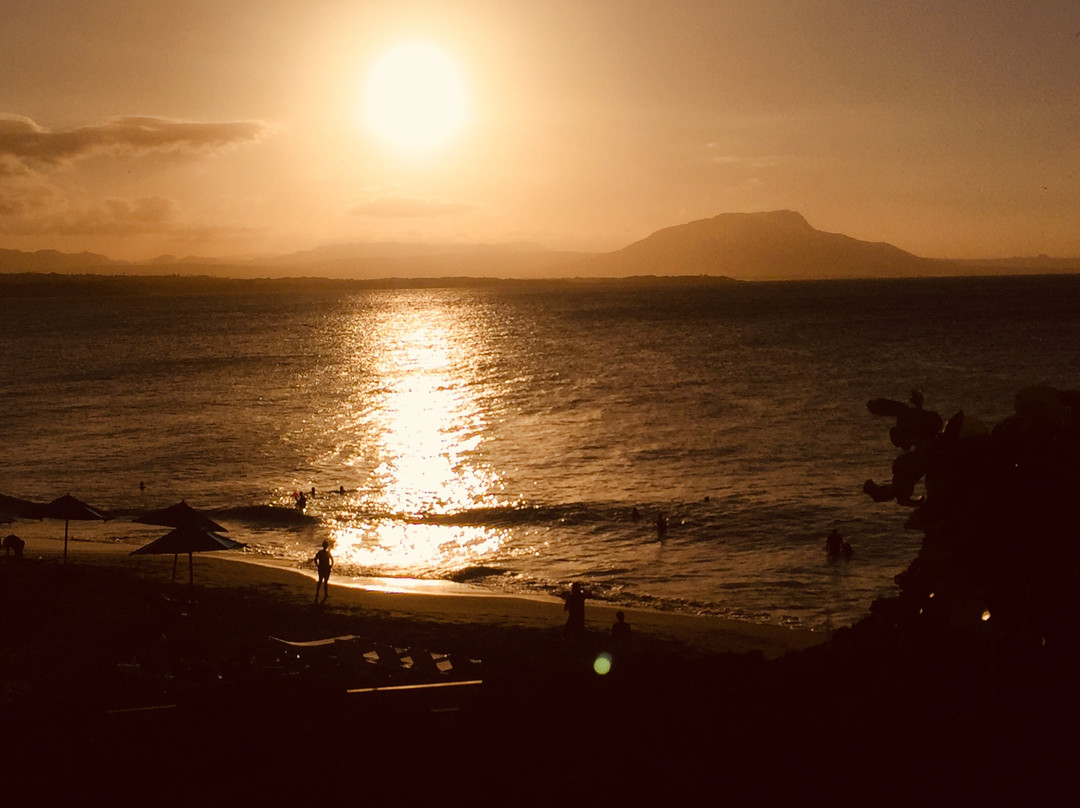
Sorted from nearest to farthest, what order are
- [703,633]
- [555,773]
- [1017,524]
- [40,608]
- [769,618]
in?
[1017,524]
[555,773]
[40,608]
[703,633]
[769,618]

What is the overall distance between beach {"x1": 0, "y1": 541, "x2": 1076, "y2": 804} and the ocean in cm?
1135

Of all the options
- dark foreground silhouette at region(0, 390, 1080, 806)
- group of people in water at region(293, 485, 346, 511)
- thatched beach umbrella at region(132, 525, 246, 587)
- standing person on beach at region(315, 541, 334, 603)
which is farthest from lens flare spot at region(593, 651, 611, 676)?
group of people in water at region(293, 485, 346, 511)

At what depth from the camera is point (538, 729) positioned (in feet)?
35.7

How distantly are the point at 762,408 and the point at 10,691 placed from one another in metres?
52.3

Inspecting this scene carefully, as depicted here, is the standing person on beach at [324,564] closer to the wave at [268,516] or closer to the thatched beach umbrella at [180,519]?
the thatched beach umbrella at [180,519]

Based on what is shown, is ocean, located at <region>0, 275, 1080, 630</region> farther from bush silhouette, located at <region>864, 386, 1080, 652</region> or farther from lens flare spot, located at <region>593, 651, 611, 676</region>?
bush silhouette, located at <region>864, 386, 1080, 652</region>

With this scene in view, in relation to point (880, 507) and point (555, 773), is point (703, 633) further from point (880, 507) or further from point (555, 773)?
point (880, 507)

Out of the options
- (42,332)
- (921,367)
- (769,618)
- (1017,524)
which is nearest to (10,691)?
(1017,524)

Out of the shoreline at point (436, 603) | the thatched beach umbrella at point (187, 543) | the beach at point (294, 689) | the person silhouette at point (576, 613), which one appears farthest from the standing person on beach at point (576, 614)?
the thatched beach umbrella at point (187, 543)

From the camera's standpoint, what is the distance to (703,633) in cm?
2067

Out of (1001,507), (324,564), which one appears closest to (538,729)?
(1001,507)

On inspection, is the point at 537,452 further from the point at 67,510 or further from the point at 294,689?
the point at 294,689

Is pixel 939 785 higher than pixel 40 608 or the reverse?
higher

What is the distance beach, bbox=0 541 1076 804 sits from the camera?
9.16m
